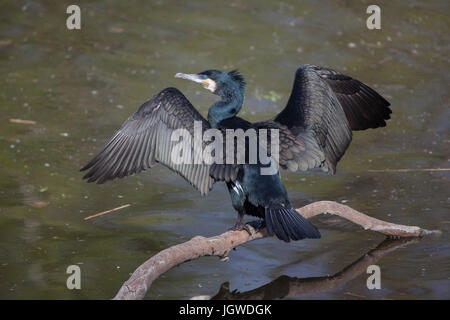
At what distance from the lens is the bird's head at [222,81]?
16.4 feet

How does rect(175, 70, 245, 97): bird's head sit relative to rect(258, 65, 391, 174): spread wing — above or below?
above

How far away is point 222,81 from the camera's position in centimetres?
501

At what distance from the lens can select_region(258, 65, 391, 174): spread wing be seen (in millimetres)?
4941

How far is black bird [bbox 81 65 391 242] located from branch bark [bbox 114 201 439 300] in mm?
170

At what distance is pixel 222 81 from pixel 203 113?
380cm

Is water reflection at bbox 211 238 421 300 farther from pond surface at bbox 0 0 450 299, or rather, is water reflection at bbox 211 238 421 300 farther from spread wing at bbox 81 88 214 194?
spread wing at bbox 81 88 214 194

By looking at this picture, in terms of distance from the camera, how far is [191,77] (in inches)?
199

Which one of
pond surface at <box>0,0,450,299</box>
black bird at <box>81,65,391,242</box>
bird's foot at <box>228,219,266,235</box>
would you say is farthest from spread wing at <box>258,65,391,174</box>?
pond surface at <box>0,0,450,299</box>

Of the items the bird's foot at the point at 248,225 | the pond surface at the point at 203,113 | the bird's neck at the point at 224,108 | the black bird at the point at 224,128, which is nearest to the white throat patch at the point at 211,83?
the black bird at the point at 224,128

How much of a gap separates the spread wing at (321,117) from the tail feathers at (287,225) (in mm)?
347

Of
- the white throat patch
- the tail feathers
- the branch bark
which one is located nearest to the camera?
the branch bark

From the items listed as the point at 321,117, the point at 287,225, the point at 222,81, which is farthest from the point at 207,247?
the point at 321,117

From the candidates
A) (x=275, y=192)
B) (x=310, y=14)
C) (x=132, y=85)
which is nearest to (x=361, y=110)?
(x=275, y=192)
